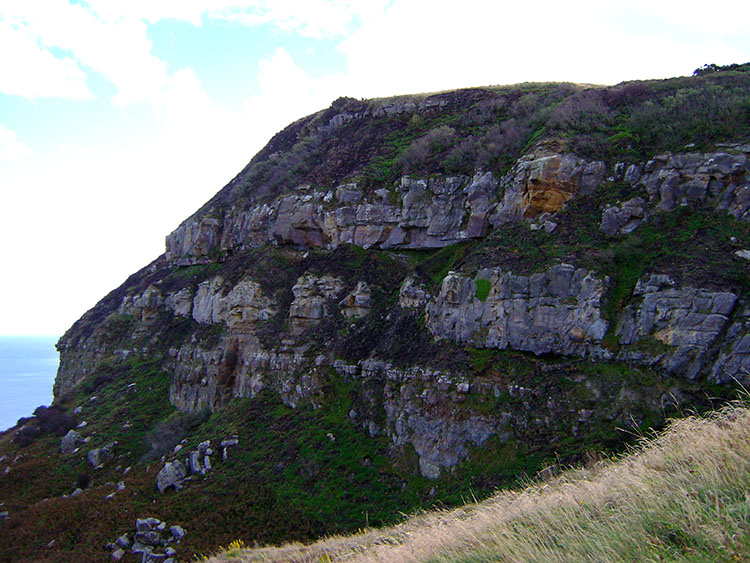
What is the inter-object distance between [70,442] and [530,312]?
27.7 meters

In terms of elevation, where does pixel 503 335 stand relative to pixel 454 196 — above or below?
below

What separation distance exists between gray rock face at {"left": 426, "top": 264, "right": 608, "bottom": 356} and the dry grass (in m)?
10.2

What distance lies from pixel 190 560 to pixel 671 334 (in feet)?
59.3

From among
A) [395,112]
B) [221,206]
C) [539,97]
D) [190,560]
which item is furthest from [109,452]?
[539,97]

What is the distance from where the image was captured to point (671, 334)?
15305 millimetres

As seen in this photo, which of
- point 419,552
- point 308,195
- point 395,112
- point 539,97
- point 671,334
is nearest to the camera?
point 419,552

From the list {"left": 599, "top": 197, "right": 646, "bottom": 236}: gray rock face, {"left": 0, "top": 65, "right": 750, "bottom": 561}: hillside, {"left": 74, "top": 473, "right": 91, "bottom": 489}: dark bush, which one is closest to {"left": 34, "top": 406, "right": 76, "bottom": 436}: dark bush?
{"left": 0, "top": 65, "right": 750, "bottom": 561}: hillside

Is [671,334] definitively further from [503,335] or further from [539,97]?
[539,97]

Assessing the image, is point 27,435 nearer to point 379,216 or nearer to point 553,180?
point 379,216

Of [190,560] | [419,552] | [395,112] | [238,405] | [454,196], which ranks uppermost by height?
[395,112]

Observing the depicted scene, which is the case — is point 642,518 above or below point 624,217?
below

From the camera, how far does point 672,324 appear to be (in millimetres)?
15477

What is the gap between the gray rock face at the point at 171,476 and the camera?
21.6 m

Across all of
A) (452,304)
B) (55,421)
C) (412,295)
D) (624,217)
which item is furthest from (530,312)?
(55,421)
